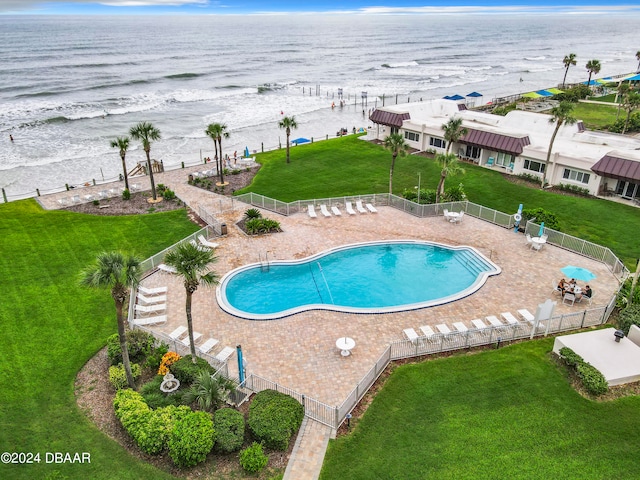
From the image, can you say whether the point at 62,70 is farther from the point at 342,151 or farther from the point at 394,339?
the point at 394,339

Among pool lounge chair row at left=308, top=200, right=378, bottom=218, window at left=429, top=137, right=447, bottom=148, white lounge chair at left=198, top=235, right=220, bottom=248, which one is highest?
window at left=429, top=137, right=447, bottom=148

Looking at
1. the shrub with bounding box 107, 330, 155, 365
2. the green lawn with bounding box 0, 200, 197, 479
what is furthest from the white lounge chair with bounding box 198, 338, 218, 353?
the green lawn with bounding box 0, 200, 197, 479

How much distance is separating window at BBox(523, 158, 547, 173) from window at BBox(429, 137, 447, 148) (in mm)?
9488

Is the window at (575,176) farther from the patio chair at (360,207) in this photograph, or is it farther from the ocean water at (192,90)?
the ocean water at (192,90)

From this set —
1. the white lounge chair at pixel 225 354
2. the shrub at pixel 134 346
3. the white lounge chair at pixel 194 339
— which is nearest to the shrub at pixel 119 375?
the shrub at pixel 134 346

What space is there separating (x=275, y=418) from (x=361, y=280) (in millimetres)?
12776

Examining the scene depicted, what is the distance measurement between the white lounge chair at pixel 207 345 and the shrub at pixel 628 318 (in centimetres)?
1950

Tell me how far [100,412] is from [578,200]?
38270 millimetres

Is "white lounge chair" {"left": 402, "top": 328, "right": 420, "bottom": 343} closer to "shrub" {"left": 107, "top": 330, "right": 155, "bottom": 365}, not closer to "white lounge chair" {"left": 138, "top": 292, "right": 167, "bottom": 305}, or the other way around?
"shrub" {"left": 107, "top": 330, "right": 155, "bottom": 365}

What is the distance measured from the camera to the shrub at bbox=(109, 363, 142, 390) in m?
18.7

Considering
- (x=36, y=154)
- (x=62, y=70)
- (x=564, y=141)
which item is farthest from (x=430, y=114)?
(x=62, y=70)

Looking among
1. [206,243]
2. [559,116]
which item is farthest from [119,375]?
[559,116]

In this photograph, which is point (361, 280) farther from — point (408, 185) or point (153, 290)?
point (408, 185)

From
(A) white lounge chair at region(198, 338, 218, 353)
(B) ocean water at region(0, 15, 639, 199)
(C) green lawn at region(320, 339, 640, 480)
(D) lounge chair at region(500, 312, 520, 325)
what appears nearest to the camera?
(C) green lawn at region(320, 339, 640, 480)
